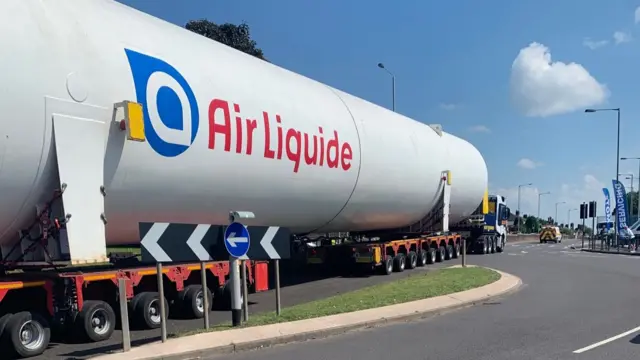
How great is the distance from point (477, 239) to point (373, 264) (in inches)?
540

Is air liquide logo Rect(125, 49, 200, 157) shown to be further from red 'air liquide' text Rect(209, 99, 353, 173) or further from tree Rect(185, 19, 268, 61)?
tree Rect(185, 19, 268, 61)

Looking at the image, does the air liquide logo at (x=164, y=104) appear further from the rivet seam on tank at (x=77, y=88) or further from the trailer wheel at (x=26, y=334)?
the trailer wheel at (x=26, y=334)

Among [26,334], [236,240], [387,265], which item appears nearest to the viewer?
[26,334]

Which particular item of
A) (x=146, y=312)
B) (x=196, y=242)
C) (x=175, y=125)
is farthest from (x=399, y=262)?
(x=175, y=125)

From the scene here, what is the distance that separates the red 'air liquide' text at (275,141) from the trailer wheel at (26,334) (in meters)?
3.64

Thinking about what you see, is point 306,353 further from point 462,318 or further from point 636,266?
point 636,266

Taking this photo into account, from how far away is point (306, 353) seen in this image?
26.1 feet

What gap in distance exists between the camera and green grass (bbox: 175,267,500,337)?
10180 mm

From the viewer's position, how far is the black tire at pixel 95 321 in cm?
843

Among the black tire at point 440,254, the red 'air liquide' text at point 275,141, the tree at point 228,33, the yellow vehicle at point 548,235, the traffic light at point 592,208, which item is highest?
Answer: the tree at point 228,33

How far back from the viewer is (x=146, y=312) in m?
9.65

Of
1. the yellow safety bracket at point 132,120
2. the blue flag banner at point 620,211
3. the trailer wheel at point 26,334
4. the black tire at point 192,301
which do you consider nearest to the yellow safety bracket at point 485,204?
the blue flag banner at point 620,211

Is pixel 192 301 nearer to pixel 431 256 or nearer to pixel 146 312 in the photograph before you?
pixel 146 312

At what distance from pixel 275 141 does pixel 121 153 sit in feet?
11.6
